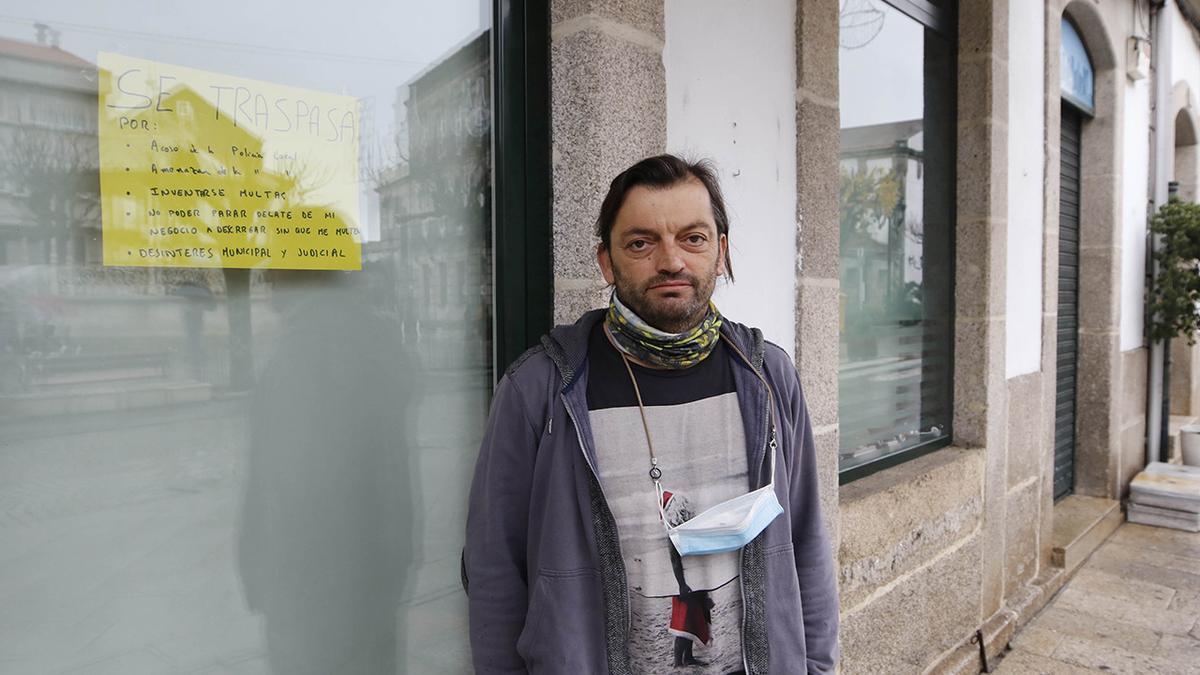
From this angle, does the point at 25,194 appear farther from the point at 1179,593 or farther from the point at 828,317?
the point at 1179,593

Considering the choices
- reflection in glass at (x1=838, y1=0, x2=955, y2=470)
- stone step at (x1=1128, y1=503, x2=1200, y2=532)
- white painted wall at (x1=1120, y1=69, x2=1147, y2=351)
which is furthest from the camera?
white painted wall at (x1=1120, y1=69, x2=1147, y2=351)

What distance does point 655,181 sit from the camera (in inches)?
59.8

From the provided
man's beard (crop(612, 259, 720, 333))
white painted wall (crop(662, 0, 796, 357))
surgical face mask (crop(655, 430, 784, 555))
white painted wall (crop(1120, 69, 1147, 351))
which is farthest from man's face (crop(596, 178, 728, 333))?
white painted wall (crop(1120, 69, 1147, 351))

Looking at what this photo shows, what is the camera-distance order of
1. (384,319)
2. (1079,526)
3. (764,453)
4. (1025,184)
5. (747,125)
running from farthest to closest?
(1079,526) < (1025,184) < (747,125) < (384,319) < (764,453)

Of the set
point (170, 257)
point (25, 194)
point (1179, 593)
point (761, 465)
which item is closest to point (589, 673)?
point (761, 465)

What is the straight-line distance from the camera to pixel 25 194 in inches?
53.7

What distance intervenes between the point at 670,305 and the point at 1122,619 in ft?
14.7

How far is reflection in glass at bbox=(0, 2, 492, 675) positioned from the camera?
1388 millimetres

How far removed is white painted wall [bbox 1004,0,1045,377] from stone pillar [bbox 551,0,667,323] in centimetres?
311

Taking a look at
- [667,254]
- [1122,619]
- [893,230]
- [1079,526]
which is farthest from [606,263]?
[1079,526]

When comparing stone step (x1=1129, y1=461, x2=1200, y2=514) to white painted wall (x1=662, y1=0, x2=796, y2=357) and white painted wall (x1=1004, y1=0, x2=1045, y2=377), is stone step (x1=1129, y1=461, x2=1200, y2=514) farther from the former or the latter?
white painted wall (x1=662, y1=0, x2=796, y2=357)

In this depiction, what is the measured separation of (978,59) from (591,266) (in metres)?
3.04

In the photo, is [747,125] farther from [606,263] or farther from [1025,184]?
[1025,184]

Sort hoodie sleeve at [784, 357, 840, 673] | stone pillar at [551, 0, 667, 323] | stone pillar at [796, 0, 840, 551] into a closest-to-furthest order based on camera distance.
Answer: hoodie sleeve at [784, 357, 840, 673], stone pillar at [551, 0, 667, 323], stone pillar at [796, 0, 840, 551]
